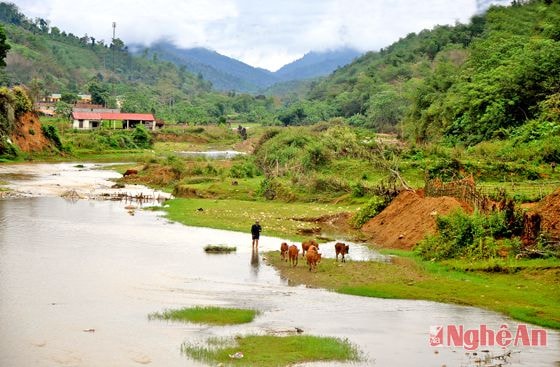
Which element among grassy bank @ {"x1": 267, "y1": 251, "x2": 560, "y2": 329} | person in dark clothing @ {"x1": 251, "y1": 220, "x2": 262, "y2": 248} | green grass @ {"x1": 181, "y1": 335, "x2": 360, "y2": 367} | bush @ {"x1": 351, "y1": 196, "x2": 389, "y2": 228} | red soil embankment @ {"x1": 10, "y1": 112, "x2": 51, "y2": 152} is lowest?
green grass @ {"x1": 181, "y1": 335, "x2": 360, "y2": 367}

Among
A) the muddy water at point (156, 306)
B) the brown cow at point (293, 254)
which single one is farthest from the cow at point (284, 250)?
the muddy water at point (156, 306)

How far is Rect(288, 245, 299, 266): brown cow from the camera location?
29.4m

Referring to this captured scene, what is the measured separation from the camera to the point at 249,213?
46938mm

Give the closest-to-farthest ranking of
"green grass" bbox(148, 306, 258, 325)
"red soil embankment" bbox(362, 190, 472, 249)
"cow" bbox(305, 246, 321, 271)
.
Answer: "green grass" bbox(148, 306, 258, 325) < "cow" bbox(305, 246, 321, 271) < "red soil embankment" bbox(362, 190, 472, 249)

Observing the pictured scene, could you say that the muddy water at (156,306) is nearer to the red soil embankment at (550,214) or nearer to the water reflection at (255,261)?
the water reflection at (255,261)

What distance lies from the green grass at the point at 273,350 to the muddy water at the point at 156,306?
19.7 inches

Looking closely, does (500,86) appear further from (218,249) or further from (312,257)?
(312,257)

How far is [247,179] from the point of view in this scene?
6397 centimetres

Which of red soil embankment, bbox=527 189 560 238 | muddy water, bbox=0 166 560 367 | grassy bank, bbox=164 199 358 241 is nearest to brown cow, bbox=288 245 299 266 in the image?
muddy water, bbox=0 166 560 367

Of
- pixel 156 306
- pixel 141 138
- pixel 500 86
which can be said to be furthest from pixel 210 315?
pixel 141 138

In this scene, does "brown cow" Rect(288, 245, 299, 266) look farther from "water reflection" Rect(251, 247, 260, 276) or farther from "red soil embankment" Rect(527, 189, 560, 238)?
"red soil embankment" Rect(527, 189, 560, 238)

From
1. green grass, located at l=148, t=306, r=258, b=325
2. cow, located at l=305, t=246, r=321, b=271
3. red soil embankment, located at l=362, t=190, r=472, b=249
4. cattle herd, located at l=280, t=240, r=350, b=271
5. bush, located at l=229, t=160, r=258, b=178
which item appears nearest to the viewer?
green grass, located at l=148, t=306, r=258, b=325

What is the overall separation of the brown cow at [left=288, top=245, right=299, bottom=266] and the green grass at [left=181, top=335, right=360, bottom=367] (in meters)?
9.75

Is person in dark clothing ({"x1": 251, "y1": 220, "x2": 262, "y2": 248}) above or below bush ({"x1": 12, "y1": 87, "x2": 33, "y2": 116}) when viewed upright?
below
